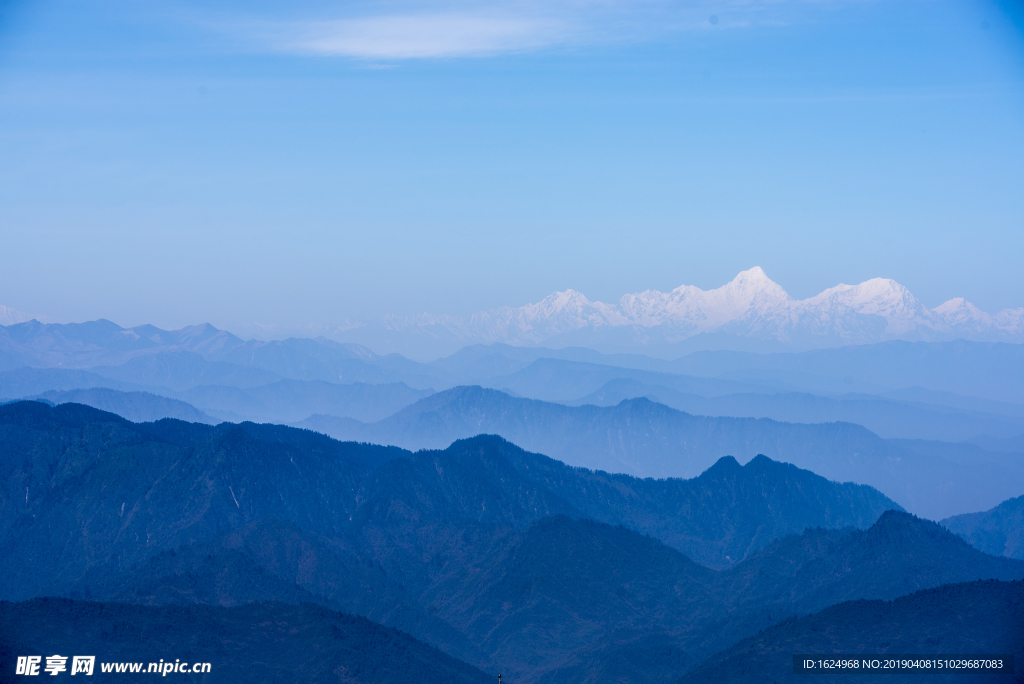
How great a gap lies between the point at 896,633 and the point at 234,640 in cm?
10800

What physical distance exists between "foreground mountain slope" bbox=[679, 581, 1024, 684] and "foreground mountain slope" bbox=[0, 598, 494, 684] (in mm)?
47246

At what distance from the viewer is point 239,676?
170125mm

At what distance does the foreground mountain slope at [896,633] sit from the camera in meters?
175

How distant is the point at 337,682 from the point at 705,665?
222 feet

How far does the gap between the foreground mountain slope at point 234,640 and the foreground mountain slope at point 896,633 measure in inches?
1860

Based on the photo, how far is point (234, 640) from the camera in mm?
179125

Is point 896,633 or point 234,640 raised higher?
point 234,640

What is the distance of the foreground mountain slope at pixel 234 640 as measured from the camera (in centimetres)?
16512

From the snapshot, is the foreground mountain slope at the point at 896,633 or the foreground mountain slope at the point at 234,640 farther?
the foreground mountain slope at the point at 896,633

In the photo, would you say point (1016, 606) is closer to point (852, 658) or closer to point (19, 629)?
point (852, 658)

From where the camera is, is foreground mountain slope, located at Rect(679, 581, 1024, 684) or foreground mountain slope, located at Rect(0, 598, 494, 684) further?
foreground mountain slope, located at Rect(679, 581, 1024, 684)

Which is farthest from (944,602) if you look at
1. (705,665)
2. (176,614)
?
(176,614)

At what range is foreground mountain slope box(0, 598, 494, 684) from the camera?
165125 millimetres

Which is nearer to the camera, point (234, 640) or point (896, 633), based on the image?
point (234, 640)
